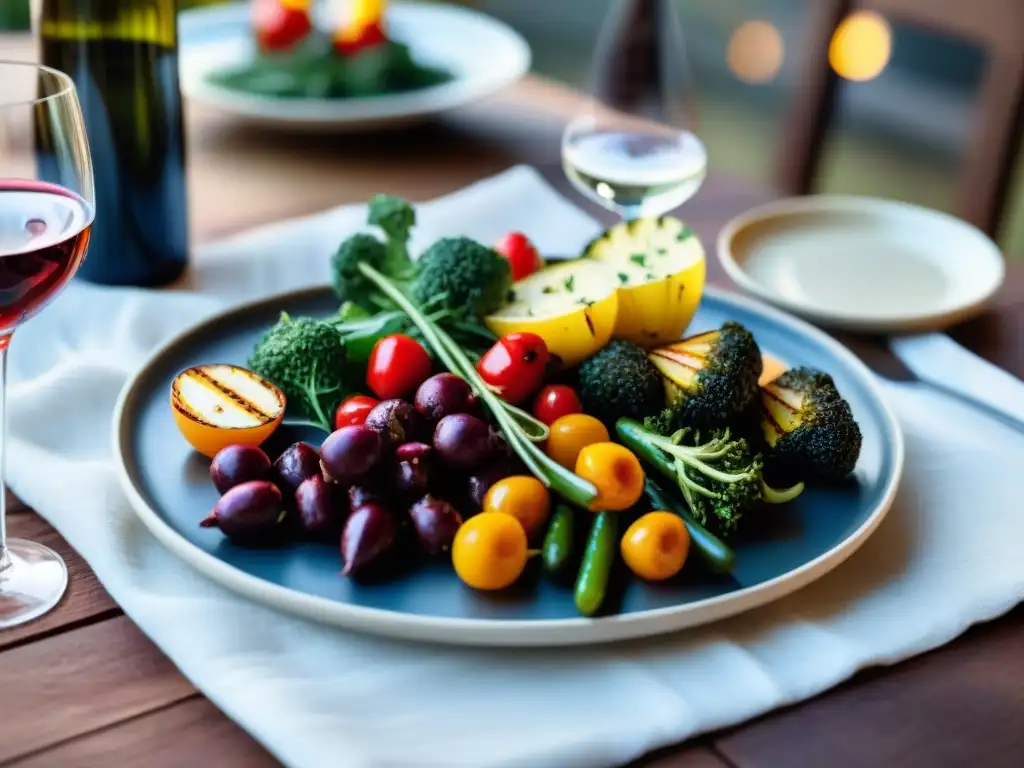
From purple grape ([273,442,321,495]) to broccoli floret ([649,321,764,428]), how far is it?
0.33 m

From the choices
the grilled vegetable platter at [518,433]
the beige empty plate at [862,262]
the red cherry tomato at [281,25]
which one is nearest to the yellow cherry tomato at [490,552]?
the grilled vegetable platter at [518,433]

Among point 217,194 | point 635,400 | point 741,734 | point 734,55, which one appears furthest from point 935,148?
point 741,734

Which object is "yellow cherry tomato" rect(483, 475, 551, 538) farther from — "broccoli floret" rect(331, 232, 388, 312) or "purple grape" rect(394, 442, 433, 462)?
"broccoli floret" rect(331, 232, 388, 312)

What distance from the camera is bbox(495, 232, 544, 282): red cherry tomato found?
1307 mm

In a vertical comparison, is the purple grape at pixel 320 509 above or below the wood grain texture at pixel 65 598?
above

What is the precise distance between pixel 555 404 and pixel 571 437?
72 mm

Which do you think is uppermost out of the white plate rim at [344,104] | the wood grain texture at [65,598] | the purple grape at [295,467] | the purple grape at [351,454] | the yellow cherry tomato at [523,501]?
the purple grape at [351,454]

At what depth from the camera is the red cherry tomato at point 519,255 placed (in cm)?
131

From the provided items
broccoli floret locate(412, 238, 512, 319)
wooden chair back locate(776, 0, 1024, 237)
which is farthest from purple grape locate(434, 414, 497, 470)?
wooden chair back locate(776, 0, 1024, 237)

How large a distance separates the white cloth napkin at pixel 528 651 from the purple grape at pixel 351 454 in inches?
4.7

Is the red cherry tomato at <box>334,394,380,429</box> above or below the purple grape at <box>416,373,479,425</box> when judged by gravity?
below

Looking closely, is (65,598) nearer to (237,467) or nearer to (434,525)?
(237,467)

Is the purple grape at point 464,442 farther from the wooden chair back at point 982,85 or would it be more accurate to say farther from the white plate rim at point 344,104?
the wooden chair back at point 982,85

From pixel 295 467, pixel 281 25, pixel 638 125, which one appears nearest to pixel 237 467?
pixel 295 467
